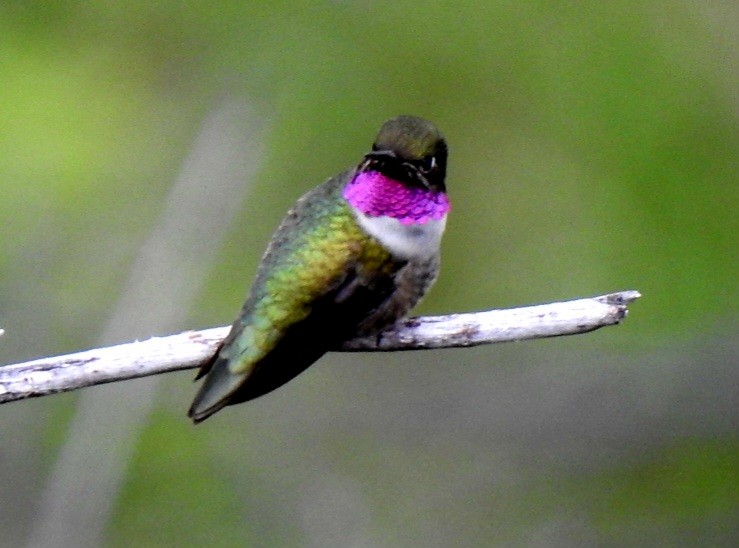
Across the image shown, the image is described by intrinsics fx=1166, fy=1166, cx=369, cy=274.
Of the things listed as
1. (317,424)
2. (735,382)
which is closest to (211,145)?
(317,424)

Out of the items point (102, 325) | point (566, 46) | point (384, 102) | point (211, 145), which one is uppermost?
point (566, 46)

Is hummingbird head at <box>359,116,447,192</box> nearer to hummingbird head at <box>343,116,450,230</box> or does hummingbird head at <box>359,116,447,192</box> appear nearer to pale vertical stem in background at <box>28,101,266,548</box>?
hummingbird head at <box>343,116,450,230</box>

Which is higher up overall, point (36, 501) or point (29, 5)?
point (29, 5)

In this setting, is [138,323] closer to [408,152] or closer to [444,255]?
[444,255]

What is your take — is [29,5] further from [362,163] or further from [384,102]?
[362,163]

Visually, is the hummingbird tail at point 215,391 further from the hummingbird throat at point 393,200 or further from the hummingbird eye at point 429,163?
the hummingbird eye at point 429,163

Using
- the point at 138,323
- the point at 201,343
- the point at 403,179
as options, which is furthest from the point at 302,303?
the point at 138,323
